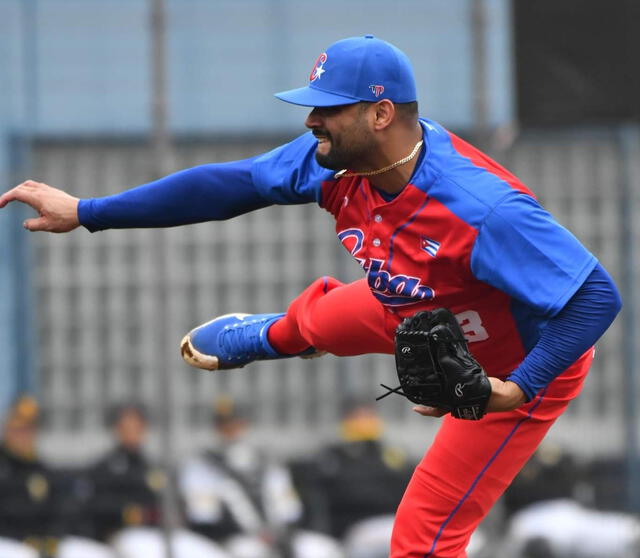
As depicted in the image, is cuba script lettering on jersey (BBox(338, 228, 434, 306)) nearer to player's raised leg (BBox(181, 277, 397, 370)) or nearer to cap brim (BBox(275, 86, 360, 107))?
player's raised leg (BBox(181, 277, 397, 370))

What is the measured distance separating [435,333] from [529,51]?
360 cm

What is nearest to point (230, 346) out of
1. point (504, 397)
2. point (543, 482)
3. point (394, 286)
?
point (394, 286)

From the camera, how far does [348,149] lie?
4059mm

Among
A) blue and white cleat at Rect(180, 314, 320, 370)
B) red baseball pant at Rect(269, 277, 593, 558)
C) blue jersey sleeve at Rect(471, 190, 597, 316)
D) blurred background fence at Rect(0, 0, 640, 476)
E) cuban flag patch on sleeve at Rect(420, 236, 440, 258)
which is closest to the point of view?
blue jersey sleeve at Rect(471, 190, 597, 316)

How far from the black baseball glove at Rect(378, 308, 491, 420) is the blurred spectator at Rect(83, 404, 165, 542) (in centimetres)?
315

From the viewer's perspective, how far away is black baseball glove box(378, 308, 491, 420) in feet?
12.7

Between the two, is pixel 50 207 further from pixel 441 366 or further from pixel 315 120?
pixel 441 366

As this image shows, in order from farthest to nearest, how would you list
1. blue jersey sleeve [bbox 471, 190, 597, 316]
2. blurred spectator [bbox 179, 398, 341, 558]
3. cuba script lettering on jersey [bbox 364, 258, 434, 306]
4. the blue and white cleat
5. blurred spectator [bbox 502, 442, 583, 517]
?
blurred spectator [bbox 502, 442, 583, 517] < blurred spectator [bbox 179, 398, 341, 558] < the blue and white cleat < cuba script lettering on jersey [bbox 364, 258, 434, 306] < blue jersey sleeve [bbox 471, 190, 597, 316]

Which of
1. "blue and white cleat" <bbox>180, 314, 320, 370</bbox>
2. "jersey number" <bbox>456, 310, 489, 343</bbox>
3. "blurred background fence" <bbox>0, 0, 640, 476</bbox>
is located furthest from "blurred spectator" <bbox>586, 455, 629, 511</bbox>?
"jersey number" <bbox>456, 310, 489, 343</bbox>

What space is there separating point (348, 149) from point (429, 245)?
0.37m

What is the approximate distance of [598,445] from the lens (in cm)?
713

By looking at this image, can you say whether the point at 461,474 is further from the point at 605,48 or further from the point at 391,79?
the point at 605,48

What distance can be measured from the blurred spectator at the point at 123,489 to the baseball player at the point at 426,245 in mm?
2450

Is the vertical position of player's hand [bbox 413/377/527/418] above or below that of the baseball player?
below
